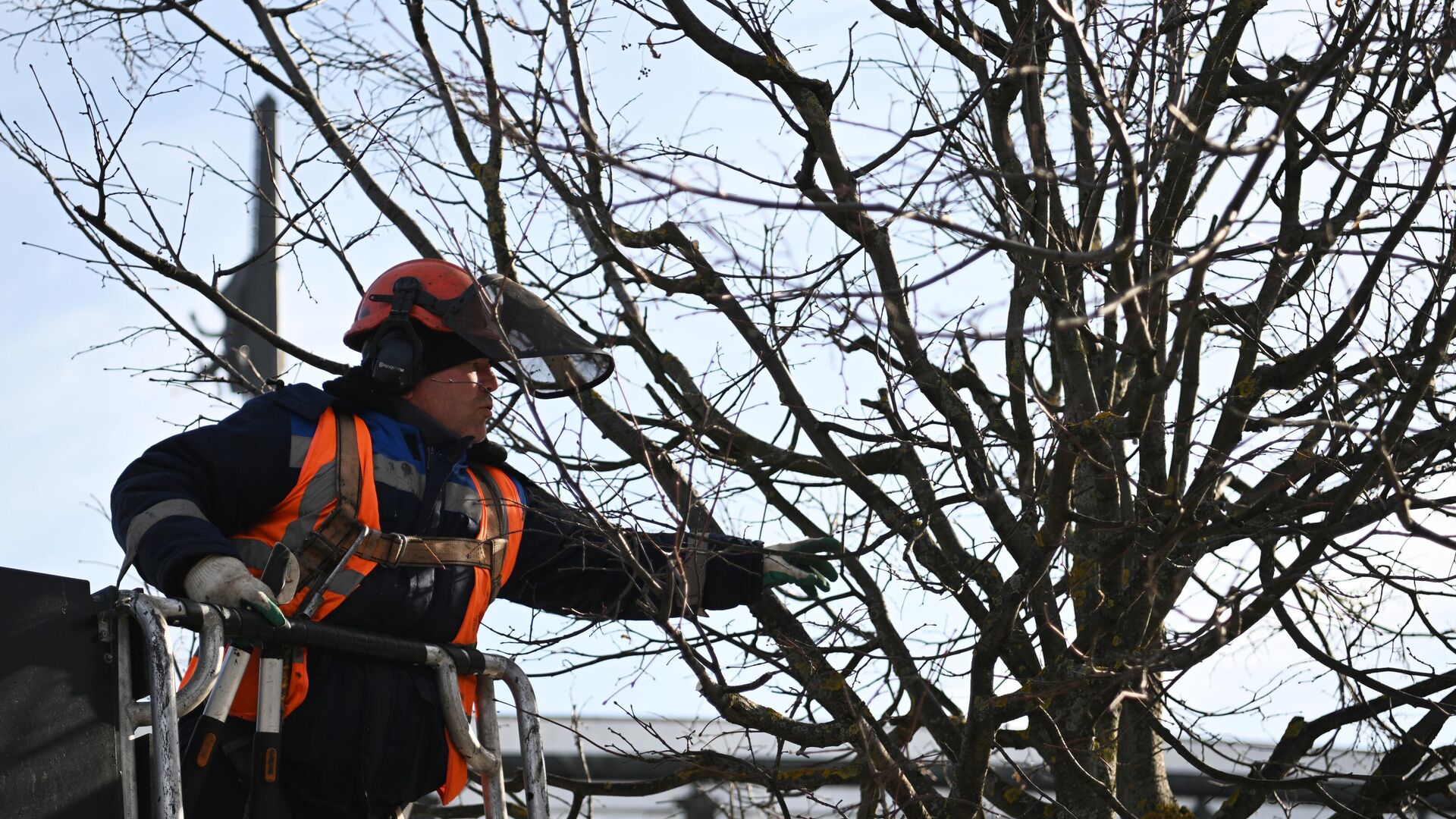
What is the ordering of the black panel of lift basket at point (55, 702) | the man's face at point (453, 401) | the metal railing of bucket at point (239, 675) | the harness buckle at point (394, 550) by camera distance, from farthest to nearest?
the man's face at point (453, 401) → the harness buckle at point (394, 550) → the metal railing of bucket at point (239, 675) → the black panel of lift basket at point (55, 702)

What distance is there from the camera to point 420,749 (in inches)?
158

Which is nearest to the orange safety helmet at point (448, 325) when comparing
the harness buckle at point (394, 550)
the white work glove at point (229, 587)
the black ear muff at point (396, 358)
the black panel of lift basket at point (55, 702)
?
the black ear muff at point (396, 358)

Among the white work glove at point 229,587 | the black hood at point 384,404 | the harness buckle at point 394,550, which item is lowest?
the white work glove at point 229,587

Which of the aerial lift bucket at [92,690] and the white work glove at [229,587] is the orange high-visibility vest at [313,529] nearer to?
the white work glove at [229,587]

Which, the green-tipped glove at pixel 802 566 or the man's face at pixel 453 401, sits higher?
the man's face at pixel 453 401

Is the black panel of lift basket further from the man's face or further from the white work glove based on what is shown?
the man's face

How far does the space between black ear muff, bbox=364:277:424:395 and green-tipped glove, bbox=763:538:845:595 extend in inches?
46.1

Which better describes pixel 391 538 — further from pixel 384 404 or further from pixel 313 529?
pixel 384 404

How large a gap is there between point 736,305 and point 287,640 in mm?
1296

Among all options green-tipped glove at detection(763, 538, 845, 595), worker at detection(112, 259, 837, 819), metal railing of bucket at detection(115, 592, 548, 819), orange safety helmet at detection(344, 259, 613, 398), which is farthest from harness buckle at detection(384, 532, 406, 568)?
green-tipped glove at detection(763, 538, 845, 595)

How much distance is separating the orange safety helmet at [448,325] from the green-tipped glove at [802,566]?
76cm

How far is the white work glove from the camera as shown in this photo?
3.47 m

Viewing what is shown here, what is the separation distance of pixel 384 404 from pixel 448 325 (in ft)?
0.98

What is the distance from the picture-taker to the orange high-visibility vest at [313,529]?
12.5 feet
